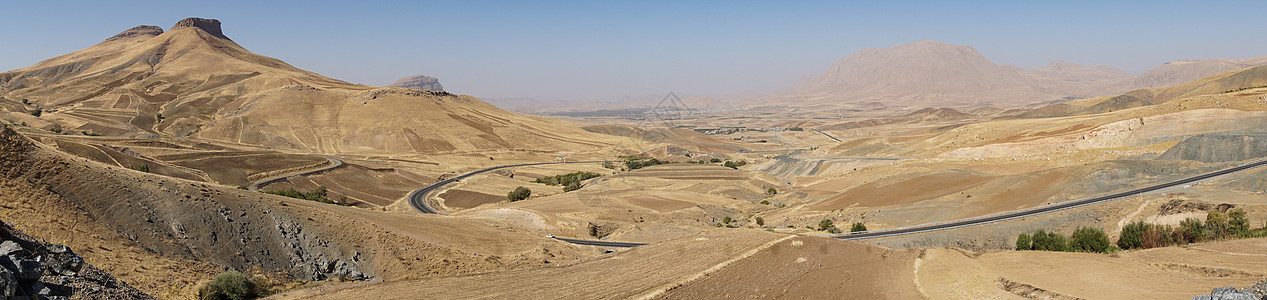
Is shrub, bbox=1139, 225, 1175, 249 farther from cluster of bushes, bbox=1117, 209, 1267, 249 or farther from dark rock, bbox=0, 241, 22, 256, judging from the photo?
dark rock, bbox=0, 241, 22, 256

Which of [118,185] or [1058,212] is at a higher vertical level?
[118,185]

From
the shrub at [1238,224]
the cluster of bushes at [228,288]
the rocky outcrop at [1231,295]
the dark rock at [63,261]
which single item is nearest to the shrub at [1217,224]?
the shrub at [1238,224]

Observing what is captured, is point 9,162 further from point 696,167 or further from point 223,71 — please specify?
point 223,71

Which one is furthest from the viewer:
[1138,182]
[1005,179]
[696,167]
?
[696,167]

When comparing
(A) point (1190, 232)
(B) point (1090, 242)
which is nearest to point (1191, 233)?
(A) point (1190, 232)

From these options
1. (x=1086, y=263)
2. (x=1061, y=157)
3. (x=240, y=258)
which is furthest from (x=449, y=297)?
(x=1061, y=157)

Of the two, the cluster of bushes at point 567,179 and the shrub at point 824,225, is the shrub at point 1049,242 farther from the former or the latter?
the cluster of bushes at point 567,179
